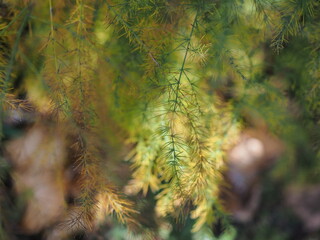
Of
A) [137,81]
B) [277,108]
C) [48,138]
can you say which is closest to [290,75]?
[277,108]

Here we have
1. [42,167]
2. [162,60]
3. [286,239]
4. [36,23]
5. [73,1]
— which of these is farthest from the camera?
[286,239]

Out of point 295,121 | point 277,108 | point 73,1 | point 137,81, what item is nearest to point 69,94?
point 137,81

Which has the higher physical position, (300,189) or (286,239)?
(300,189)

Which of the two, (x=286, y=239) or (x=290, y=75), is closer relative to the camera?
(x=290, y=75)

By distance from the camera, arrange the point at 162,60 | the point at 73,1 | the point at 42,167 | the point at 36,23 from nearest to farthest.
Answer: the point at 162,60 → the point at 73,1 → the point at 36,23 → the point at 42,167

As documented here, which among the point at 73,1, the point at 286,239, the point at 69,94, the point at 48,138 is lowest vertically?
the point at 286,239

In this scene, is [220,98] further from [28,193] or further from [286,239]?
[28,193]
